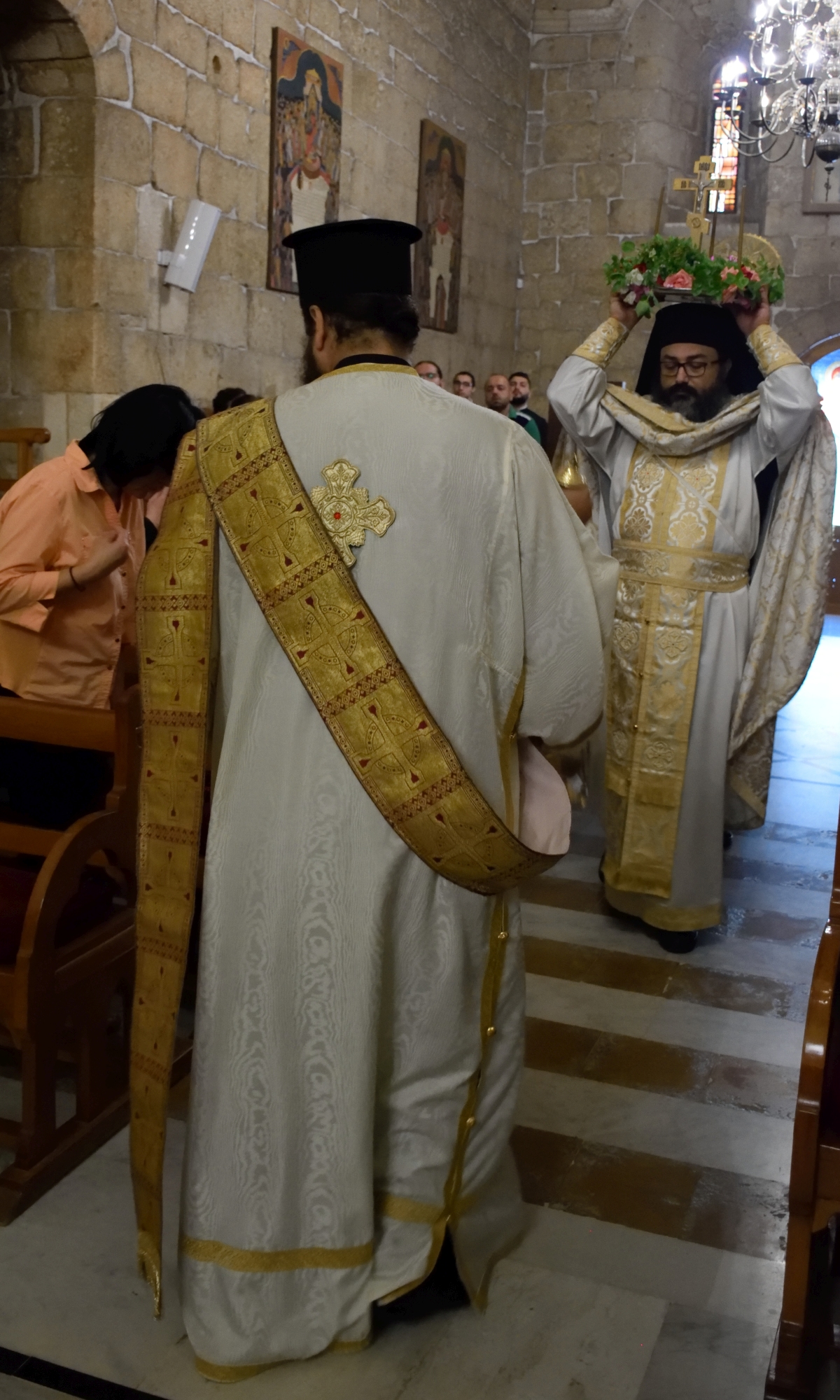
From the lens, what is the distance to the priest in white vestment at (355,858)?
2072mm

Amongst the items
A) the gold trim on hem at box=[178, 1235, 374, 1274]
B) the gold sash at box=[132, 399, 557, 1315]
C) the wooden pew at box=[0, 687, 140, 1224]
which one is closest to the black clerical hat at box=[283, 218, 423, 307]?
the gold sash at box=[132, 399, 557, 1315]

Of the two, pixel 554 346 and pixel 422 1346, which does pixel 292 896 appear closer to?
pixel 422 1346

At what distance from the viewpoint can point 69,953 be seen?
2.79m

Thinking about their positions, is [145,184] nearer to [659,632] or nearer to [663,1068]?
[659,632]

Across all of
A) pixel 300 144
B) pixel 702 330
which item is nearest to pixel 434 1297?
pixel 702 330

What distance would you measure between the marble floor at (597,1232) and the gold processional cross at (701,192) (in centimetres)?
237

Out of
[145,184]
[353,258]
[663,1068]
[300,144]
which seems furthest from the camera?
[300,144]

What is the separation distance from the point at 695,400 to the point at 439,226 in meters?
6.07

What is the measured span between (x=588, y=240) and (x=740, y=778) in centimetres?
862

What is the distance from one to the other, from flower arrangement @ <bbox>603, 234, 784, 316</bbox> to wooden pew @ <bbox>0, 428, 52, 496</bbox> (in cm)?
194

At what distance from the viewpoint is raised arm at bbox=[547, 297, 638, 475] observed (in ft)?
14.2

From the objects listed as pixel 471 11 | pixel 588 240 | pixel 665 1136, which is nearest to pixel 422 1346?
→ pixel 665 1136

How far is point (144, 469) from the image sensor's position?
3.12 metres

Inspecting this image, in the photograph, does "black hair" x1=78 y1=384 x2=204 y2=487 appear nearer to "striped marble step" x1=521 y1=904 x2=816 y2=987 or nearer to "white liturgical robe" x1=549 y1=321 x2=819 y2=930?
"white liturgical robe" x1=549 y1=321 x2=819 y2=930
